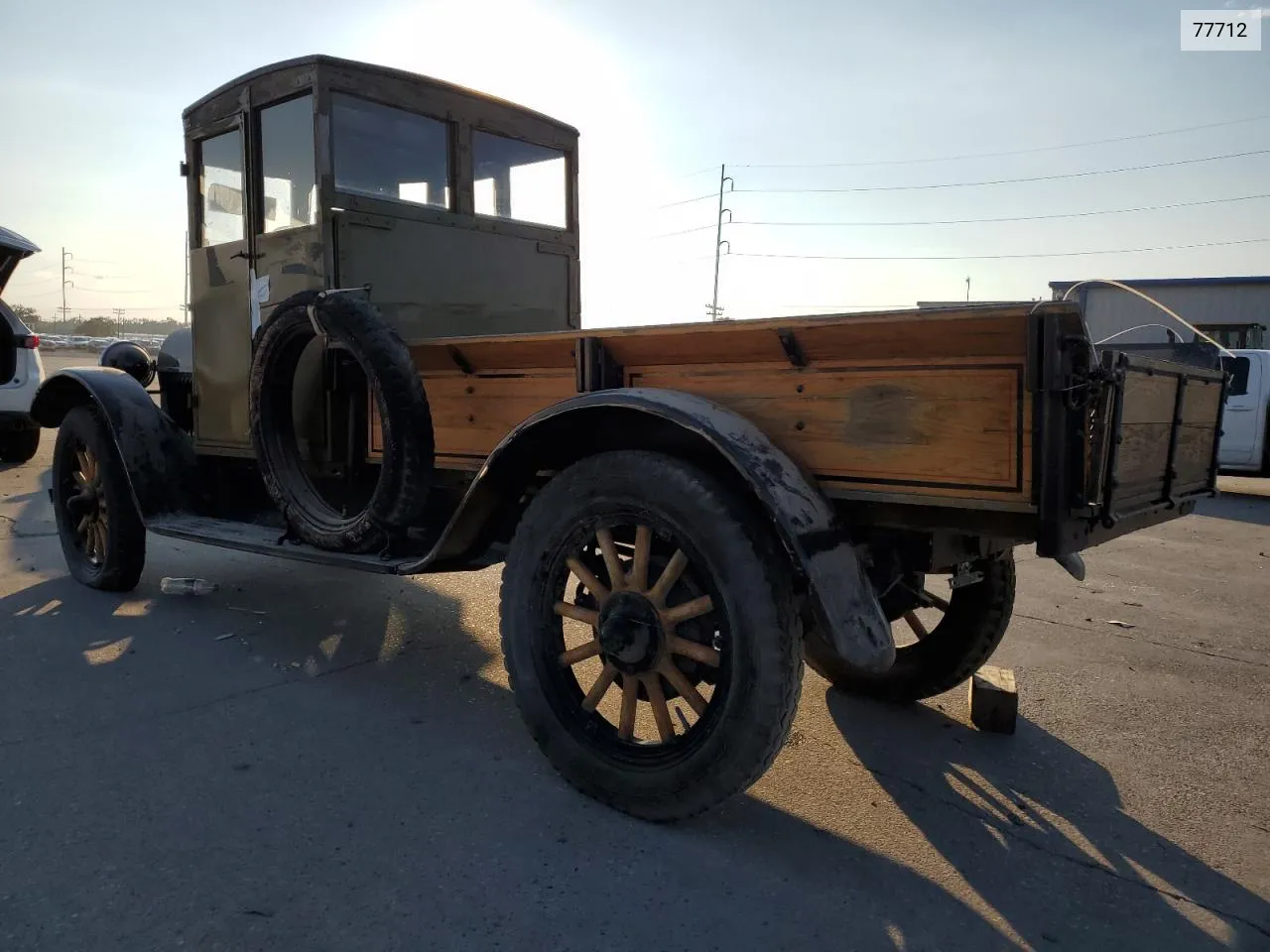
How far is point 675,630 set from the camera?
2564mm

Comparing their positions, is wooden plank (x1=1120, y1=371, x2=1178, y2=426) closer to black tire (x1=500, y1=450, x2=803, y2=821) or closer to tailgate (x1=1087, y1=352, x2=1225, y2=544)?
tailgate (x1=1087, y1=352, x2=1225, y2=544)

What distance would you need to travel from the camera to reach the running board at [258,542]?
3436 millimetres

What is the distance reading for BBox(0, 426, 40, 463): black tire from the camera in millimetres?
10477

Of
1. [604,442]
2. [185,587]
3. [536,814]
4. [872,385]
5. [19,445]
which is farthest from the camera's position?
[19,445]

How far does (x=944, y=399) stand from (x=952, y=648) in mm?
1514

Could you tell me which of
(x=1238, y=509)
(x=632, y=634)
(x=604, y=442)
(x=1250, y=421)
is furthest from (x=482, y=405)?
(x=1250, y=421)

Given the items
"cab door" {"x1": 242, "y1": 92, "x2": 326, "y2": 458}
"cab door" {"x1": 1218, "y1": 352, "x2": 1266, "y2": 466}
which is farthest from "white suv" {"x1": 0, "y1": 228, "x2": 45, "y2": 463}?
"cab door" {"x1": 1218, "y1": 352, "x2": 1266, "y2": 466}

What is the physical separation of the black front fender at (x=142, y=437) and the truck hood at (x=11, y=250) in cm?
427

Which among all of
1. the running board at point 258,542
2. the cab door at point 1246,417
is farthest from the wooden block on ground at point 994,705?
the cab door at point 1246,417

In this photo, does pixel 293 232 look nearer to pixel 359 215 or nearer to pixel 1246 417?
pixel 359 215

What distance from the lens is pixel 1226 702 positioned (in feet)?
11.9

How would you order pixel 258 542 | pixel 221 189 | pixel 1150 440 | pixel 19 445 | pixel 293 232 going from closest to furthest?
pixel 1150 440
pixel 258 542
pixel 293 232
pixel 221 189
pixel 19 445

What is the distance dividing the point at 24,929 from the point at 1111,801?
117 inches

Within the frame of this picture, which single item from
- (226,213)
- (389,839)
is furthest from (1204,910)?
(226,213)
